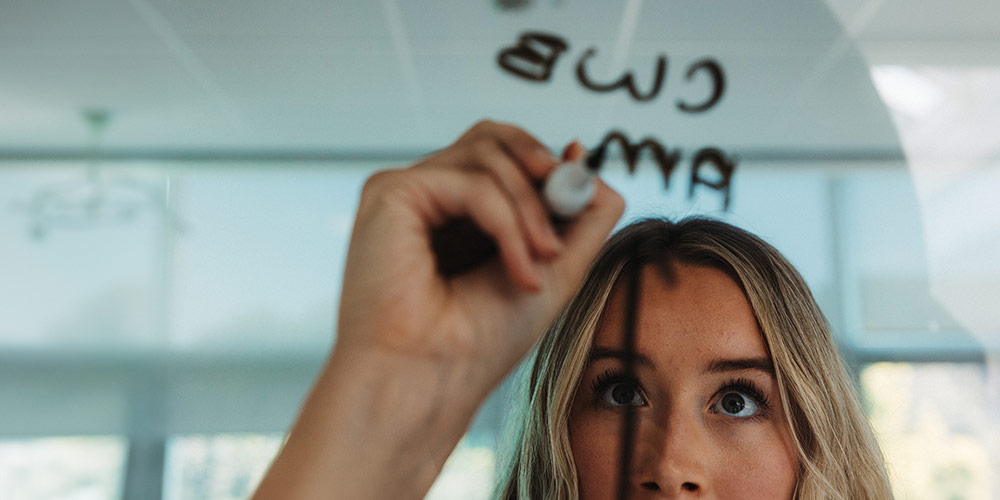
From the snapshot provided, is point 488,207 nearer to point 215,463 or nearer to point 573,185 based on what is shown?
point 573,185

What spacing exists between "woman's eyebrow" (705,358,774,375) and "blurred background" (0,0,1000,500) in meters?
0.91

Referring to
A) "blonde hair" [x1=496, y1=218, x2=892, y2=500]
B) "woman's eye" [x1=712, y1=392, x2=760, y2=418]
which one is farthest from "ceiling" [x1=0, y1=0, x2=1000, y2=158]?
"woman's eye" [x1=712, y1=392, x2=760, y2=418]

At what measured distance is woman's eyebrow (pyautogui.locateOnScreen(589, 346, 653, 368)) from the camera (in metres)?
0.51

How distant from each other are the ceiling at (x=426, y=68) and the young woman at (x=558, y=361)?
0.92 meters

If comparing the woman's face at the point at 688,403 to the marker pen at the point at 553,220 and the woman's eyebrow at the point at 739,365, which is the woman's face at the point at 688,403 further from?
the marker pen at the point at 553,220

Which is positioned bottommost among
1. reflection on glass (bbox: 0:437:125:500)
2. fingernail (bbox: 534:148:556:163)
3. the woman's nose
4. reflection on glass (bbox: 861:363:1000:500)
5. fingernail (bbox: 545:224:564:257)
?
reflection on glass (bbox: 0:437:125:500)

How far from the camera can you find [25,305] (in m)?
1.93

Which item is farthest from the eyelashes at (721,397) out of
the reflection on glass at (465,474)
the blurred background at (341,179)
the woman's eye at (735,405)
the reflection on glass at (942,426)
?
the reflection on glass at (942,426)

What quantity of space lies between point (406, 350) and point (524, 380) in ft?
1.12

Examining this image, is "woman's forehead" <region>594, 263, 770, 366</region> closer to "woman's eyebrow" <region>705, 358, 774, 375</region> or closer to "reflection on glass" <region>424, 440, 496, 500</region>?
"woman's eyebrow" <region>705, 358, 774, 375</region>

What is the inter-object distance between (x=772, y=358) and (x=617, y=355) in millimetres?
98

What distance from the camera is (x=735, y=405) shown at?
0.52 m

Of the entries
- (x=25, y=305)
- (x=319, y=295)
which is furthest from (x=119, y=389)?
(x=319, y=295)

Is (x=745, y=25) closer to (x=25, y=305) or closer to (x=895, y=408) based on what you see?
(x=895, y=408)
